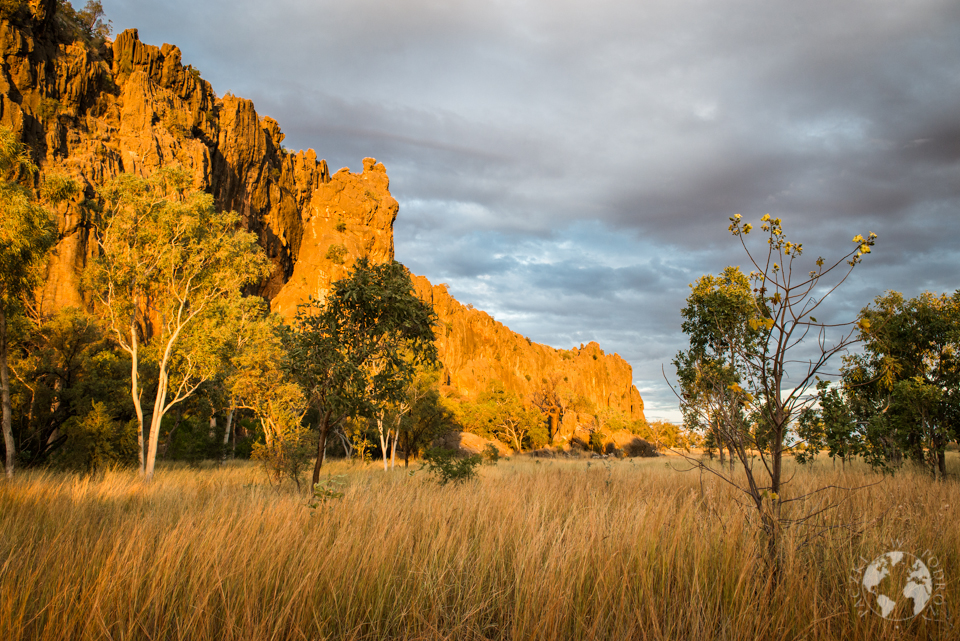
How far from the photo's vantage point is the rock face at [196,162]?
38.4 m

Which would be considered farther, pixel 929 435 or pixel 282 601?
pixel 929 435

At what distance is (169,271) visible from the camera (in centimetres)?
1608

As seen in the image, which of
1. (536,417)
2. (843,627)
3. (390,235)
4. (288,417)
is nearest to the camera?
(843,627)

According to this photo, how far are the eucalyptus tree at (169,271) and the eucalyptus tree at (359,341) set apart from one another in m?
10.2

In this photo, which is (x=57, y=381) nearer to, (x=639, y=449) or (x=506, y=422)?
(x=506, y=422)

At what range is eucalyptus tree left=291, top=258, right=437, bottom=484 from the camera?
774 centimetres

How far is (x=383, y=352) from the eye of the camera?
811 centimetres

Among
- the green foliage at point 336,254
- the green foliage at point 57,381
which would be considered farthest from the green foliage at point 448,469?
the green foliage at point 336,254

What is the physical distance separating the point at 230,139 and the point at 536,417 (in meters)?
61.0

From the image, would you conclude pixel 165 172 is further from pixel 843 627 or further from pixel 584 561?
pixel 843 627

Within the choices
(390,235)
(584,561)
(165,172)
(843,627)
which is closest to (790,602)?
(843,627)

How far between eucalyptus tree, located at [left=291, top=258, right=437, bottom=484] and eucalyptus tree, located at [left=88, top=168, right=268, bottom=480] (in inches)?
400

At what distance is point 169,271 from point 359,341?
12.4 meters

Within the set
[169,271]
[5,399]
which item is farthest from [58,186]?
[5,399]
